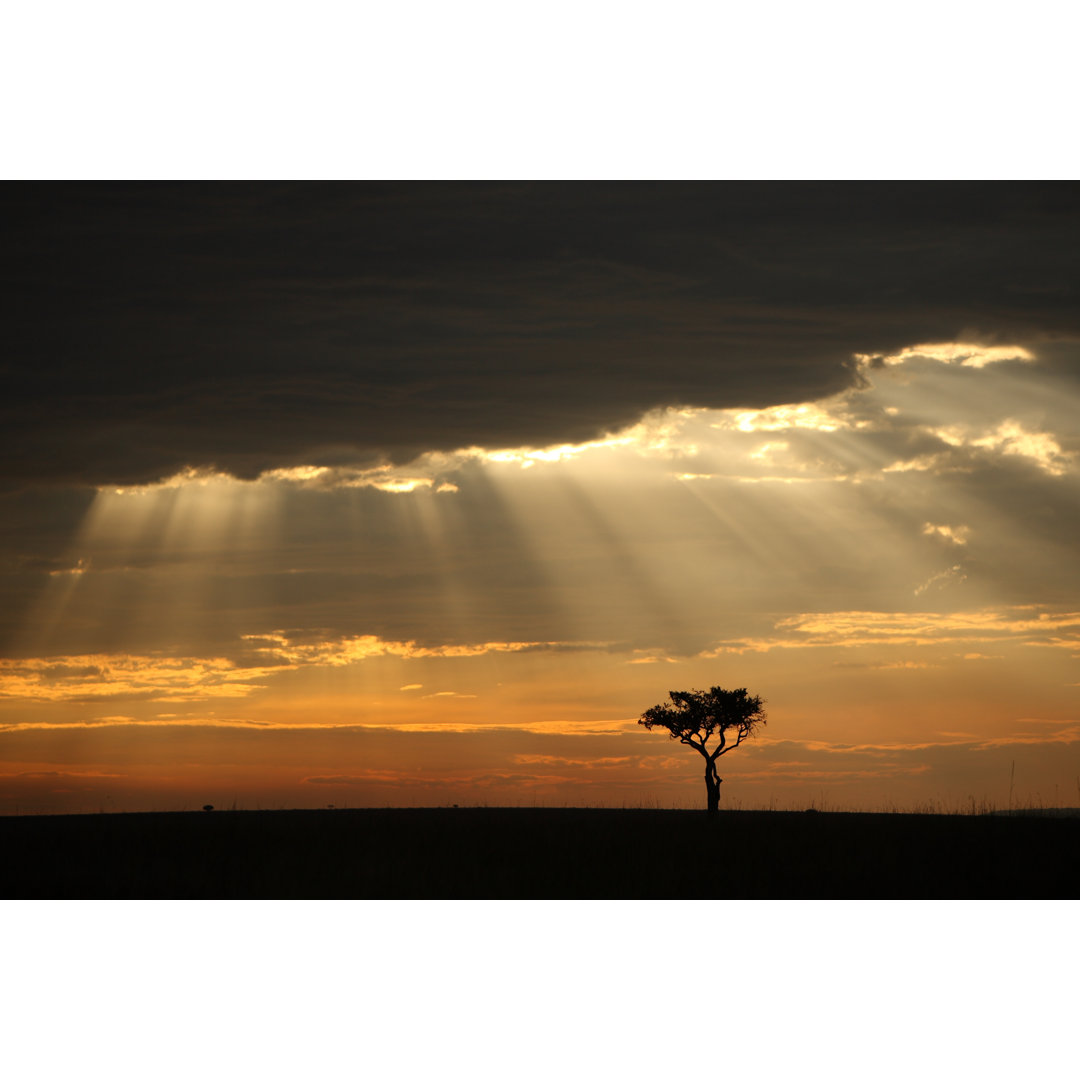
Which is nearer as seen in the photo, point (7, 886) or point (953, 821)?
point (7, 886)

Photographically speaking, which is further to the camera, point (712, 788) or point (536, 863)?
point (712, 788)

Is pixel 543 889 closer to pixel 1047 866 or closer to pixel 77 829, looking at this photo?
pixel 1047 866

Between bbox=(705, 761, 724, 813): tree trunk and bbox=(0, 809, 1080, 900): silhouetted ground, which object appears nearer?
bbox=(0, 809, 1080, 900): silhouetted ground

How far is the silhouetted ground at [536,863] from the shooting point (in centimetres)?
1861

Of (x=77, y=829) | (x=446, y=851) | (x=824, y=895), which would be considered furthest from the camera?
(x=77, y=829)

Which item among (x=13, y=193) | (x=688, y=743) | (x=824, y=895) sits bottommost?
(x=824, y=895)

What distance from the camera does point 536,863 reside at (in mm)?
20719

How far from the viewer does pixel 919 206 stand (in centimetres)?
2420

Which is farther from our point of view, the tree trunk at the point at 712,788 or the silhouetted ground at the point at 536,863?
the tree trunk at the point at 712,788

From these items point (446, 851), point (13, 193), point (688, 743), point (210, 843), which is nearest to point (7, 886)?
point (210, 843)

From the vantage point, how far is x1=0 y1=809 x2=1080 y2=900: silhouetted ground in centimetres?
1861

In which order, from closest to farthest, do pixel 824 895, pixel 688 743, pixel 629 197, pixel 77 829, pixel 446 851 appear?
1. pixel 824 895
2. pixel 446 851
3. pixel 629 197
4. pixel 77 829
5. pixel 688 743

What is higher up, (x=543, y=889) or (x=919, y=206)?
(x=919, y=206)

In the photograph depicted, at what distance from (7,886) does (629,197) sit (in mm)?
18353
